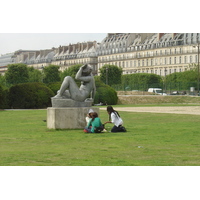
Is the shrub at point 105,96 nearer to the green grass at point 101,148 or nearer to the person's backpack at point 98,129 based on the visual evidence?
the green grass at point 101,148

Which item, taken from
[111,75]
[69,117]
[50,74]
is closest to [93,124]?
[69,117]

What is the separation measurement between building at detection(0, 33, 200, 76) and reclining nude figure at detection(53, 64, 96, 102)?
85.7m

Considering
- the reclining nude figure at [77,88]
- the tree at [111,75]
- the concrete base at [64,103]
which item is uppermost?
the tree at [111,75]

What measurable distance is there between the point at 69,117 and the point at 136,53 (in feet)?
392

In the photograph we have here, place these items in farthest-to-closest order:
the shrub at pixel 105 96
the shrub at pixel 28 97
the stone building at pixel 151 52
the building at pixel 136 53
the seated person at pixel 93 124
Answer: the building at pixel 136 53
the stone building at pixel 151 52
the shrub at pixel 105 96
the shrub at pixel 28 97
the seated person at pixel 93 124

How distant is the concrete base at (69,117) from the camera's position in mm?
19609

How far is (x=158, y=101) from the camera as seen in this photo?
60000 millimetres

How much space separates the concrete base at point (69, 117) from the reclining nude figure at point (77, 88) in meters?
0.52

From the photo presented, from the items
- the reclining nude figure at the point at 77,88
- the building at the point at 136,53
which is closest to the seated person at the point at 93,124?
the reclining nude figure at the point at 77,88

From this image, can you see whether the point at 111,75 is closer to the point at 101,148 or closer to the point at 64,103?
the point at 64,103

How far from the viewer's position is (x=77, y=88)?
20.1 metres

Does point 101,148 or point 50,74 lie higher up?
point 50,74

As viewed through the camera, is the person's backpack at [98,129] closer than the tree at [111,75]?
Yes

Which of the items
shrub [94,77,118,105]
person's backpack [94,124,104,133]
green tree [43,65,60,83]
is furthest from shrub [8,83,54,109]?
green tree [43,65,60,83]
